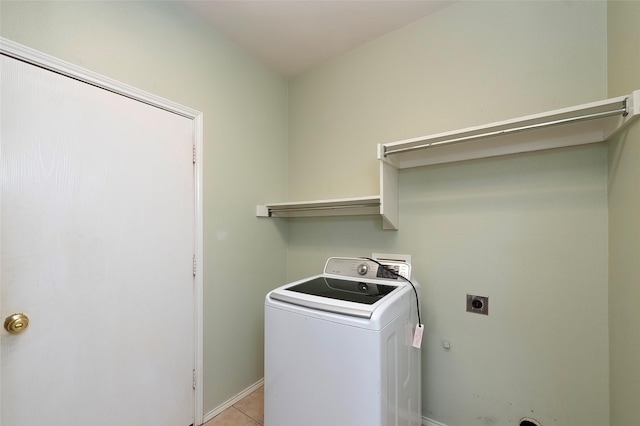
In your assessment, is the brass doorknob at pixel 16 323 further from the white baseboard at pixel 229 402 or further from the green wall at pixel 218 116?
the white baseboard at pixel 229 402

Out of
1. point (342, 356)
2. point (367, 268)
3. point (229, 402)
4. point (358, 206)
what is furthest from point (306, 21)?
point (229, 402)

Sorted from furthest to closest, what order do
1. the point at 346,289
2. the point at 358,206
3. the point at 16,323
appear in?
the point at 358,206 → the point at 346,289 → the point at 16,323

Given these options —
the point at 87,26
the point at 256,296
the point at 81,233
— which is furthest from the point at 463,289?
the point at 87,26

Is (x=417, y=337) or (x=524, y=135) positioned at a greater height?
(x=524, y=135)

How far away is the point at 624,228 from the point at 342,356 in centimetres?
125

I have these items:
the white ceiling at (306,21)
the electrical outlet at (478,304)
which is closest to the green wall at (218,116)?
the white ceiling at (306,21)

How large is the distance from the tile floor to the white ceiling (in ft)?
8.53

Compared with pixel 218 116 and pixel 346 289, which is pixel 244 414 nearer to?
pixel 346 289

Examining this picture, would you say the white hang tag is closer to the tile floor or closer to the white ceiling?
the tile floor

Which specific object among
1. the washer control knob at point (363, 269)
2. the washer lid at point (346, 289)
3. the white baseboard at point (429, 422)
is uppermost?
the washer control knob at point (363, 269)

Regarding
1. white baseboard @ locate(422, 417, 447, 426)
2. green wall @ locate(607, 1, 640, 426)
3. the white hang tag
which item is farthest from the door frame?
green wall @ locate(607, 1, 640, 426)

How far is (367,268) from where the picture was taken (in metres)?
1.60

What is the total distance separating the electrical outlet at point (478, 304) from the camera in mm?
1439

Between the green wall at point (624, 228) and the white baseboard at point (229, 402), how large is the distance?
202 centimetres
